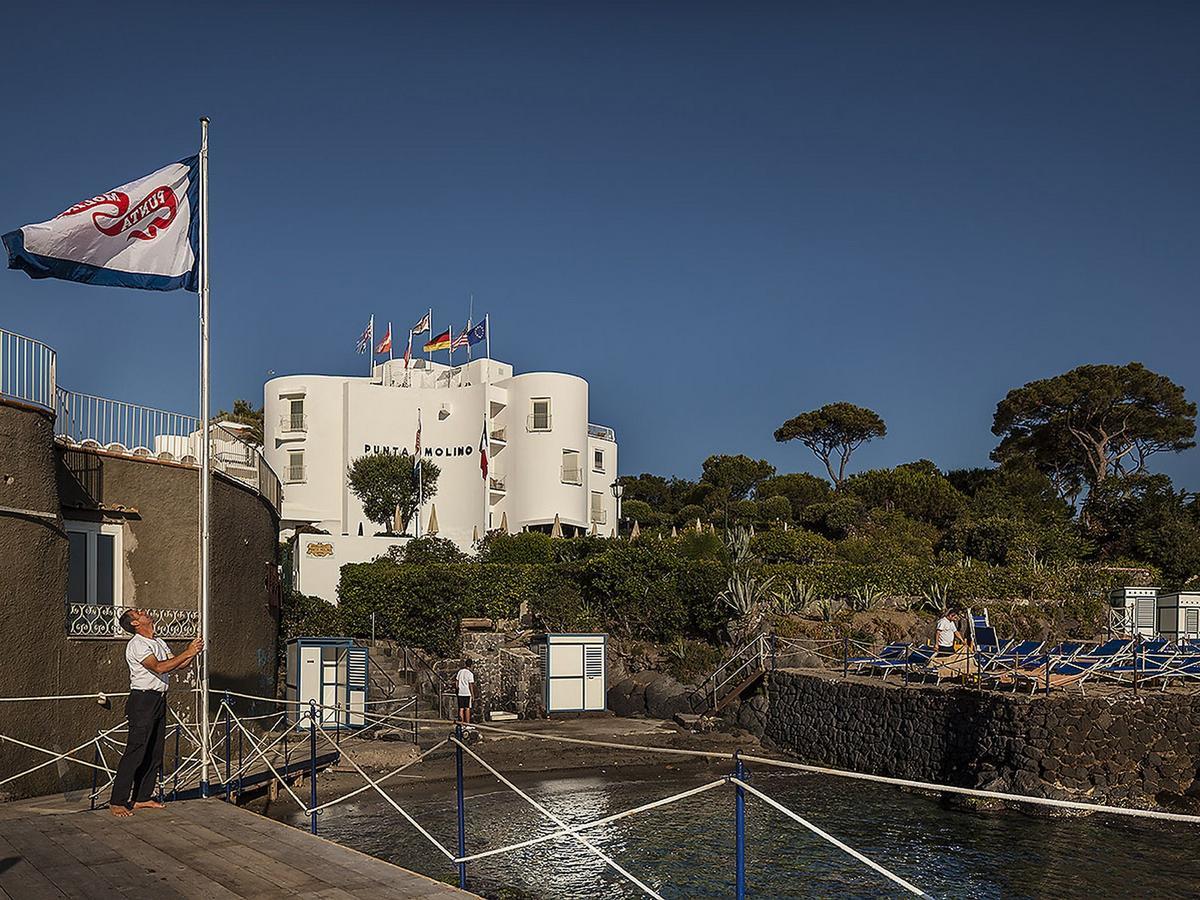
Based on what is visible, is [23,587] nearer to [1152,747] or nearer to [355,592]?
[1152,747]

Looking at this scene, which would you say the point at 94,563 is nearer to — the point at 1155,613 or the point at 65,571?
the point at 65,571

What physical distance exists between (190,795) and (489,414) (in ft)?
148

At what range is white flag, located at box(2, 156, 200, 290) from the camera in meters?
11.2

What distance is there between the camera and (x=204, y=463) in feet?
39.3

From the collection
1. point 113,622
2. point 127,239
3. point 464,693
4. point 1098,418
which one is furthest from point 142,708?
point 1098,418

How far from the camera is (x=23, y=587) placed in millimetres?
13531

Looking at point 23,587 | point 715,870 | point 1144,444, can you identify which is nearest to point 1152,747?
point 715,870

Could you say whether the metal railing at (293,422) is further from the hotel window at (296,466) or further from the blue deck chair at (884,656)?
the blue deck chair at (884,656)

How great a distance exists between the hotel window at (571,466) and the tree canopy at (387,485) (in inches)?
265

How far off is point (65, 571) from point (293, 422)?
43.2m

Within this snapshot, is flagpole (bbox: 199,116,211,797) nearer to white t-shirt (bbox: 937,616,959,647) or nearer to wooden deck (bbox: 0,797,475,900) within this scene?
wooden deck (bbox: 0,797,475,900)

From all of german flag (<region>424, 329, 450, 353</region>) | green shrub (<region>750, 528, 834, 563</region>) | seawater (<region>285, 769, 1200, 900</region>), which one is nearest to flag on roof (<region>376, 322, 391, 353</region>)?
german flag (<region>424, 329, 450, 353</region>)

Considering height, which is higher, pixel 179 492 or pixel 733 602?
pixel 179 492

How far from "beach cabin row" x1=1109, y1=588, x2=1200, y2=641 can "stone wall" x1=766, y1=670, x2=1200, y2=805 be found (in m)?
10.4
